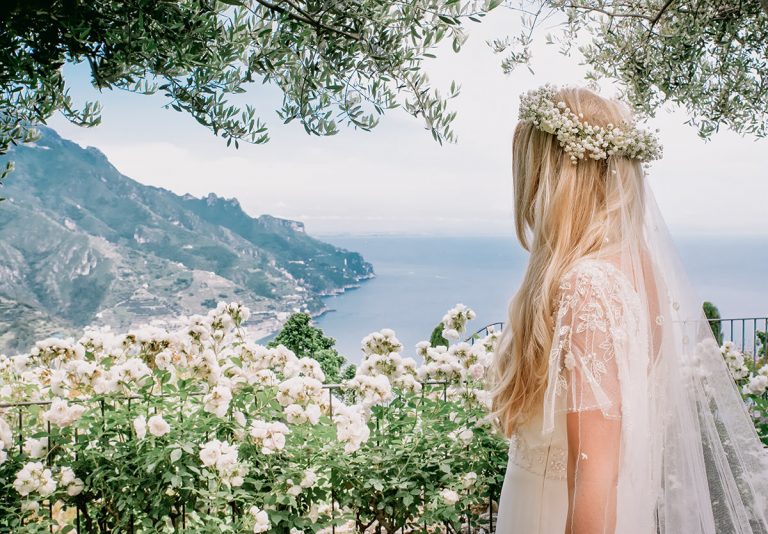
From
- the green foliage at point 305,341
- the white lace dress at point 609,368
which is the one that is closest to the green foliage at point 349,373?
the green foliage at point 305,341

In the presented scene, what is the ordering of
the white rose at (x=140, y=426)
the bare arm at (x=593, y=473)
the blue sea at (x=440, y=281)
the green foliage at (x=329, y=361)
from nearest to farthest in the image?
the bare arm at (x=593, y=473)
the white rose at (x=140, y=426)
the green foliage at (x=329, y=361)
the blue sea at (x=440, y=281)

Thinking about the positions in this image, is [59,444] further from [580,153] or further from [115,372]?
[580,153]

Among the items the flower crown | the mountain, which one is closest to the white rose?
the flower crown

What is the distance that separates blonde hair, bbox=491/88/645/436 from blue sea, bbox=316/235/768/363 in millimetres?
23050

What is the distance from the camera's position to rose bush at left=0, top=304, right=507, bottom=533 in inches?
88.7

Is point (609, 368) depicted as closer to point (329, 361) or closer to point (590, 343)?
point (590, 343)

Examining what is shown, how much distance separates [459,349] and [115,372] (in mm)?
1468

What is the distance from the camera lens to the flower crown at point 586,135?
1269mm

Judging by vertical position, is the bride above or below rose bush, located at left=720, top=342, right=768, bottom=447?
above

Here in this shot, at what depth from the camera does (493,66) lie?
3.98 m

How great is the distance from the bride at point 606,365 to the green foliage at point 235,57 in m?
0.87

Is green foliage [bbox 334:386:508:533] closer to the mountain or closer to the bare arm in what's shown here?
the bare arm

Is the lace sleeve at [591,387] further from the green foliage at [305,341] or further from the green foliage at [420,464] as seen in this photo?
the green foliage at [305,341]

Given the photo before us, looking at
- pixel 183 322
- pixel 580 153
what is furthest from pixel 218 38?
pixel 580 153
